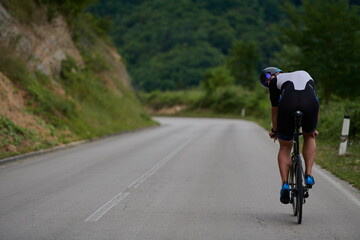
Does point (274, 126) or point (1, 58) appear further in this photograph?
point (1, 58)

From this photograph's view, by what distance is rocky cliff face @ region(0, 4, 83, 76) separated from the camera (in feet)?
75.1

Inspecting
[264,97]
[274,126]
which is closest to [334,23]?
[274,126]

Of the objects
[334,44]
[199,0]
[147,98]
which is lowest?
[147,98]

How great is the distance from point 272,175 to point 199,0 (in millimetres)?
104526

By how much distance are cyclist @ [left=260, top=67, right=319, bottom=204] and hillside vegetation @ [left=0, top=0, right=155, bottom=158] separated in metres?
9.46

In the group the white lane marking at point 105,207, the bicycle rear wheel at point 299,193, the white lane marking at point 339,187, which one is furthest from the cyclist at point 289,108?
the white lane marking at point 105,207

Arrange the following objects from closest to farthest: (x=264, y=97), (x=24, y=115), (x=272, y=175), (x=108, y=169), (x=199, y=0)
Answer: (x=272, y=175) → (x=108, y=169) → (x=24, y=115) → (x=264, y=97) → (x=199, y=0)

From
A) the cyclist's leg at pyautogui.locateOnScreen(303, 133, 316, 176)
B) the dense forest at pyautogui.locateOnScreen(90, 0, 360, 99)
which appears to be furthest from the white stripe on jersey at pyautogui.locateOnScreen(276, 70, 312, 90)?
the dense forest at pyautogui.locateOnScreen(90, 0, 360, 99)

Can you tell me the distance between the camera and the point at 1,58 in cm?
2083

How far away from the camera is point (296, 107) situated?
6711 mm

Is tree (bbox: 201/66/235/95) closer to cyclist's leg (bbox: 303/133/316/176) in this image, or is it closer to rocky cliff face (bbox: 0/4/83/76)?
rocky cliff face (bbox: 0/4/83/76)

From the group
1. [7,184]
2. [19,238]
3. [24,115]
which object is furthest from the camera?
[24,115]

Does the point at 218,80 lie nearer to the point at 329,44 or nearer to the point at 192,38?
the point at 192,38

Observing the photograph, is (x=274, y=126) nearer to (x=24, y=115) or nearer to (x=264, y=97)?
(x=24, y=115)
